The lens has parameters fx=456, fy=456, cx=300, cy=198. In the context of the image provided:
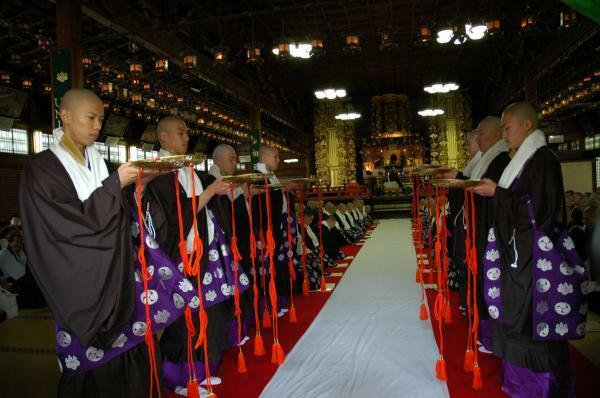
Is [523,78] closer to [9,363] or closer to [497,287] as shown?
[497,287]

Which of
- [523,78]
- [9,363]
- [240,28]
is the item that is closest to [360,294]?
[9,363]

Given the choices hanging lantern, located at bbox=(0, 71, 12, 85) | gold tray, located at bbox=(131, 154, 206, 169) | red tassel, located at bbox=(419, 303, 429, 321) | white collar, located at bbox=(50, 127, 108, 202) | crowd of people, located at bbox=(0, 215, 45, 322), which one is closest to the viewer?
gold tray, located at bbox=(131, 154, 206, 169)

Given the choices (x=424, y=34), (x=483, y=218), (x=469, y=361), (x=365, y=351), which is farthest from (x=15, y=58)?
(x=469, y=361)

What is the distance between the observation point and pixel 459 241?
3.77 metres

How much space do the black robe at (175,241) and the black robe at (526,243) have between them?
188 cm

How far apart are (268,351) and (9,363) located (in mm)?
2044

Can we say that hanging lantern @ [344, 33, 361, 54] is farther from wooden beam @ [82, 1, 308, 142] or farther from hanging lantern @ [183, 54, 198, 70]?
wooden beam @ [82, 1, 308, 142]

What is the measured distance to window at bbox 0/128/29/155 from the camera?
13500 mm

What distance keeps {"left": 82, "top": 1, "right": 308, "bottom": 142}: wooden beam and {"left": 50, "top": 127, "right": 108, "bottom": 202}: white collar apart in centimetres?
508

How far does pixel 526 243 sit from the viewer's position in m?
2.58

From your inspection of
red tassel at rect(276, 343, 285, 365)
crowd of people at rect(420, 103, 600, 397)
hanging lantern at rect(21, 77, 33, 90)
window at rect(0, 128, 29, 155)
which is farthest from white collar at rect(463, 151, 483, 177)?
window at rect(0, 128, 29, 155)

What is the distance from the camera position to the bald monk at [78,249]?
2.08m

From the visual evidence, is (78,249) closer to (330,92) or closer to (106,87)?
(106,87)

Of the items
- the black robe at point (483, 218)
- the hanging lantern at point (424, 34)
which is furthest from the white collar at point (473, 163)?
the hanging lantern at point (424, 34)
